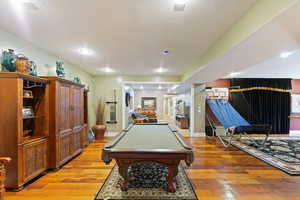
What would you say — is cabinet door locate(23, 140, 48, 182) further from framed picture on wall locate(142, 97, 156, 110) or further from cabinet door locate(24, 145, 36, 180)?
framed picture on wall locate(142, 97, 156, 110)

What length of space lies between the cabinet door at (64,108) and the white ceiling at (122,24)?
3.05 ft

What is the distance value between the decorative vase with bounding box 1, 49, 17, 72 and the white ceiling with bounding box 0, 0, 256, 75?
1.45 ft

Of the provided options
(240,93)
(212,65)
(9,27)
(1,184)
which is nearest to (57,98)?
(9,27)

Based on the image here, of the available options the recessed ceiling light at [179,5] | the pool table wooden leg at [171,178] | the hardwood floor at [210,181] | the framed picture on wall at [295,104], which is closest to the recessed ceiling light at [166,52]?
the recessed ceiling light at [179,5]

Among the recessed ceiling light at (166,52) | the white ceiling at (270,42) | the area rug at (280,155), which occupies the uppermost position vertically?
the recessed ceiling light at (166,52)

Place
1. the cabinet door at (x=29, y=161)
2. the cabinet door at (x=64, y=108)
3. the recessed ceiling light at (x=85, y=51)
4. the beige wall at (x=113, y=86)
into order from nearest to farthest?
the cabinet door at (x=29, y=161) → the cabinet door at (x=64, y=108) → the recessed ceiling light at (x=85, y=51) → the beige wall at (x=113, y=86)

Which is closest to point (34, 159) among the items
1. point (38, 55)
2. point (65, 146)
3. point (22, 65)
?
point (65, 146)

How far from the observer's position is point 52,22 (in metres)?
2.26

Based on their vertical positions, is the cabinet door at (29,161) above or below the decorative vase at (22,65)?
below

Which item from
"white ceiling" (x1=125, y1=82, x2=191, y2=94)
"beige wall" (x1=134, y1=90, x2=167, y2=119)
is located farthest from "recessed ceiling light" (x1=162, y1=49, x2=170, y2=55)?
"beige wall" (x1=134, y1=90, x2=167, y2=119)

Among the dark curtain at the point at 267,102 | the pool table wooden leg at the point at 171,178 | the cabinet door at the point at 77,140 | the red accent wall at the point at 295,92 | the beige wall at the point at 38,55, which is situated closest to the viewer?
the pool table wooden leg at the point at 171,178

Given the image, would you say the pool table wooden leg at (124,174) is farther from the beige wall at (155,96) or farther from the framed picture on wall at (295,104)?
the beige wall at (155,96)

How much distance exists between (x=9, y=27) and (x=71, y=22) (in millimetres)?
1124

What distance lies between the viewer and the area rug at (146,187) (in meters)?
2.12
